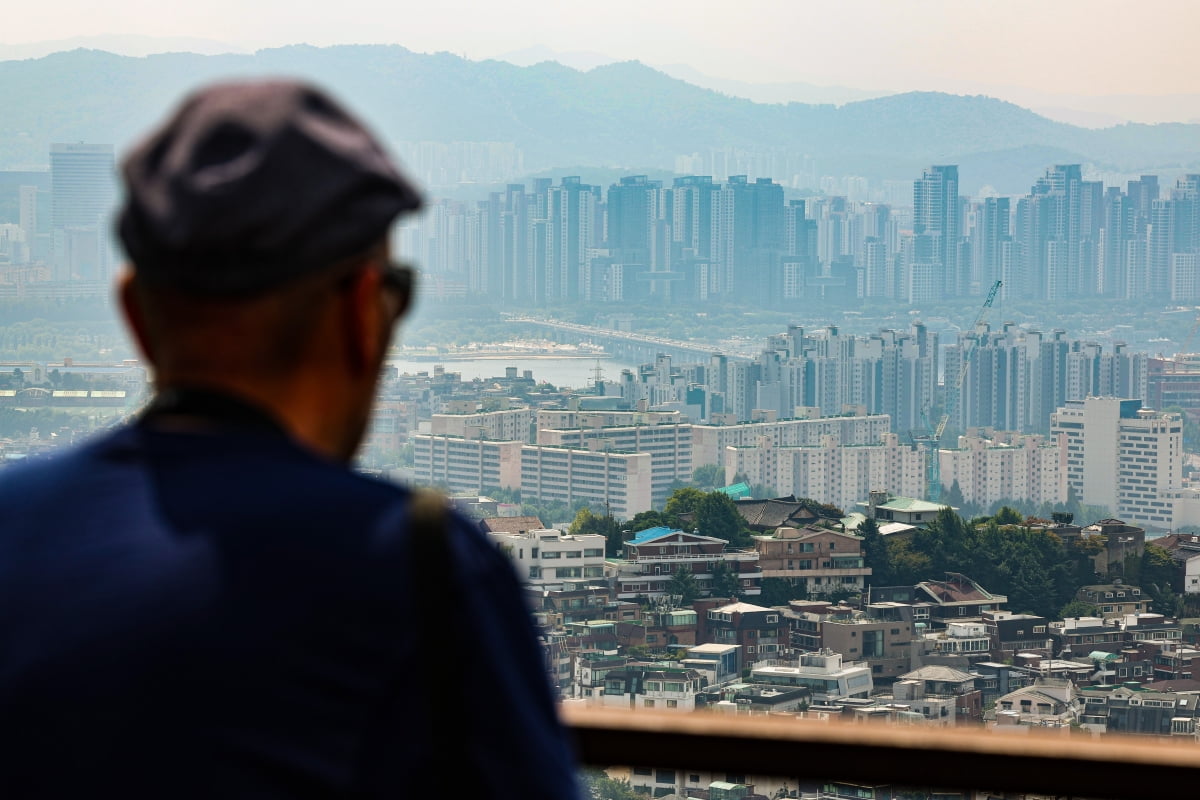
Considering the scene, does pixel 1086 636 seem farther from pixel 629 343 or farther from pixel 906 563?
pixel 629 343

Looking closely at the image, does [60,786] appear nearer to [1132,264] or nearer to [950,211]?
[1132,264]

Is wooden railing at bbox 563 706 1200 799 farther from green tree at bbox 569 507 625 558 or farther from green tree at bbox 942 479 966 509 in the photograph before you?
green tree at bbox 942 479 966 509

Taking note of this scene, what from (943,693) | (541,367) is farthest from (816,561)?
(541,367)

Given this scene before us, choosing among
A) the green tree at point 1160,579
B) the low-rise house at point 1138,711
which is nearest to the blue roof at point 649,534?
the green tree at point 1160,579

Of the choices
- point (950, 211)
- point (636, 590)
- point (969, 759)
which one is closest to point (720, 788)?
point (969, 759)

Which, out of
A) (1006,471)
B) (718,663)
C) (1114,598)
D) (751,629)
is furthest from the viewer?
(1006,471)

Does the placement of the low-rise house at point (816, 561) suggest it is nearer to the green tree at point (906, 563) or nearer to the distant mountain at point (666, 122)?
the green tree at point (906, 563)
